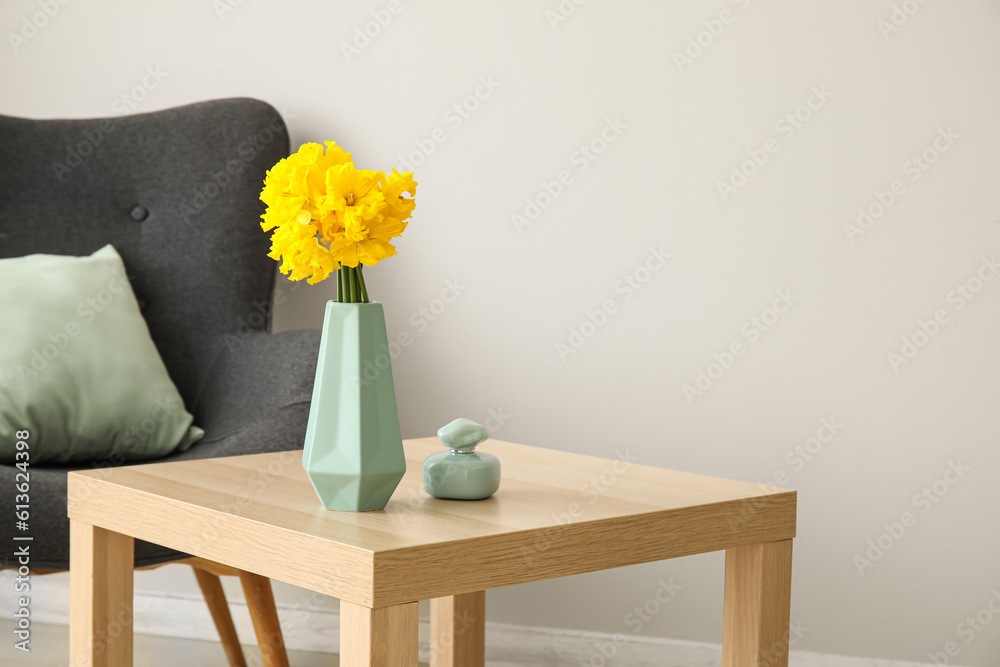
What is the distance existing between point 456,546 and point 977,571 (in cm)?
119

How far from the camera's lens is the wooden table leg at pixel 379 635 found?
76 centimetres

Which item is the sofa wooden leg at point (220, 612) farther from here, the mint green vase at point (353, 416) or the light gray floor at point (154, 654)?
the mint green vase at point (353, 416)

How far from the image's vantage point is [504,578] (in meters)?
0.84

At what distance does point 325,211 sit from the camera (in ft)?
2.72

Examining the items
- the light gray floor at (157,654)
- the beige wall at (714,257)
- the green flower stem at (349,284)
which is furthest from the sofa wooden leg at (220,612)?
the green flower stem at (349,284)

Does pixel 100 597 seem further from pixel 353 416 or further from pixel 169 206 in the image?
pixel 169 206

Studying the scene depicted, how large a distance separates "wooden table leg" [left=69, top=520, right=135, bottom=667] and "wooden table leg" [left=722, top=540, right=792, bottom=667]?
2.19ft

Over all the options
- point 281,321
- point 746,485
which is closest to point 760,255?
point 746,485

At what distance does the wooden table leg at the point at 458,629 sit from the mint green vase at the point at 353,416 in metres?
0.44

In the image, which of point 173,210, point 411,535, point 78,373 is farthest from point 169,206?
point 411,535

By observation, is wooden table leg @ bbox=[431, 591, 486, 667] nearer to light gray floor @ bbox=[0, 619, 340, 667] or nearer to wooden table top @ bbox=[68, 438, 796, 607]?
wooden table top @ bbox=[68, 438, 796, 607]

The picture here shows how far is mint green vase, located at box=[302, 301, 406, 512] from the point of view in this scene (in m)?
0.88

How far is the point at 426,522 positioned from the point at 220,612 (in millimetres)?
1011

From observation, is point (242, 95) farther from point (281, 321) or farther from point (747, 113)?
point (747, 113)
